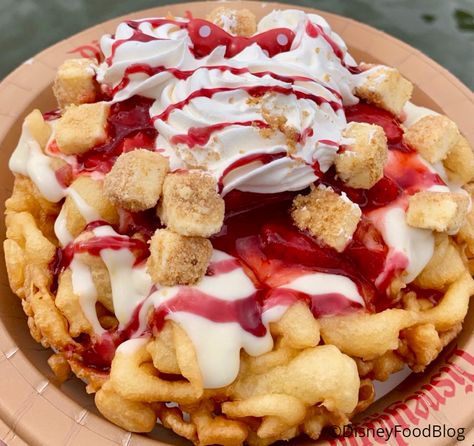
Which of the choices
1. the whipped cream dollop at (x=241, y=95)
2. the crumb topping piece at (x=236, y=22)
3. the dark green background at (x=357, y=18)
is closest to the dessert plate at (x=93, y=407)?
the whipped cream dollop at (x=241, y=95)

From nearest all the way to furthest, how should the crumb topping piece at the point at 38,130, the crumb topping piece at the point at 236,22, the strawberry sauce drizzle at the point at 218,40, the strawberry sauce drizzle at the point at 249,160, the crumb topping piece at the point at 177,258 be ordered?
the crumb topping piece at the point at 177,258 < the strawberry sauce drizzle at the point at 249,160 < the strawberry sauce drizzle at the point at 218,40 < the crumb topping piece at the point at 38,130 < the crumb topping piece at the point at 236,22

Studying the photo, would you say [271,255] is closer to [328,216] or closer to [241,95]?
[328,216]

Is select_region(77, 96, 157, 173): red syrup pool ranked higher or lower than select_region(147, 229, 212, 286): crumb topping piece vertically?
higher

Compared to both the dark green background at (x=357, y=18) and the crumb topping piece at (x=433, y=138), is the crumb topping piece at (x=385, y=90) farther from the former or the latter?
→ the dark green background at (x=357, y=18)

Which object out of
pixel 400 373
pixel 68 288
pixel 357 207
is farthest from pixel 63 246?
pixel 400 373

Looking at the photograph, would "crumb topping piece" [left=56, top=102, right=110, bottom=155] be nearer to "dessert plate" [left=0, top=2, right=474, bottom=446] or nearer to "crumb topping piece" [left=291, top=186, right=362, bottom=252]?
"dessert plate" [left=0, top=2, right=474, bottom=446]

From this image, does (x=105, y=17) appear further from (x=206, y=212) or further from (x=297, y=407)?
(x=297, y=407)

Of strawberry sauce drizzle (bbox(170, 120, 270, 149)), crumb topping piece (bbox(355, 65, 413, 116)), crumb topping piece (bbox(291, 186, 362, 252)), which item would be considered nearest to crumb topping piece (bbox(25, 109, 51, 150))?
strawberry sauce drizzle (bbox(170, 120, 270, 149))

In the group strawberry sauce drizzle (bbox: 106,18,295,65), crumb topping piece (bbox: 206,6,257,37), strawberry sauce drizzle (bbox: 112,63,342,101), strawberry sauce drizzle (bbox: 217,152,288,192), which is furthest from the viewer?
crumb topping piece (bbox: 206,6,257,37)
